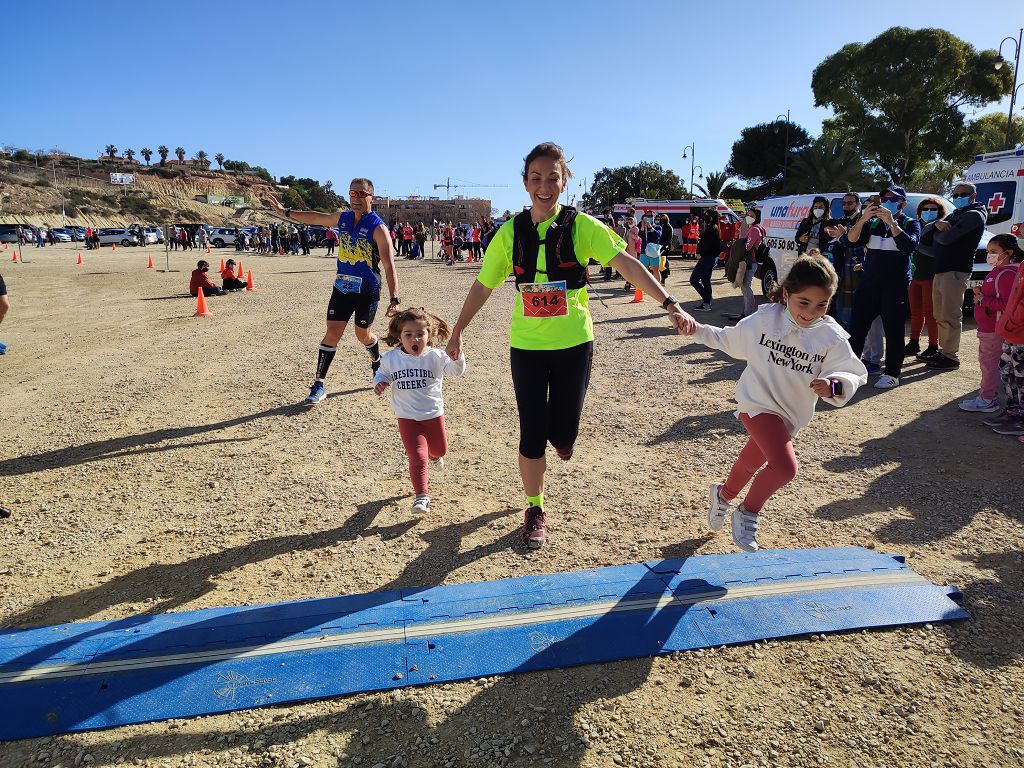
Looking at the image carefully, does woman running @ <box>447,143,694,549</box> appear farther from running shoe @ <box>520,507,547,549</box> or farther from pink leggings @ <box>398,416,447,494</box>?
pink leggings @ <box>398,416,447,494</box>

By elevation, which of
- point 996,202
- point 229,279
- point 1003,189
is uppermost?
point 1003,189

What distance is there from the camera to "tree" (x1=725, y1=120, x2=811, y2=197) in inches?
2401

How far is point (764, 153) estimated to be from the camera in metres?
62.3

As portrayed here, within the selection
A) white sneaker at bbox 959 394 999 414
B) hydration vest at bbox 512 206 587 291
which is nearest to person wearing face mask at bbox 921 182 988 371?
white sneaker at bbox 959 394 999 414

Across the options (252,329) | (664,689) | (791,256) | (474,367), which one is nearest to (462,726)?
(664,689)

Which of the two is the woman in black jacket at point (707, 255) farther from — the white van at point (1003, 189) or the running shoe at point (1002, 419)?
the running shoe at point (1002, 419)

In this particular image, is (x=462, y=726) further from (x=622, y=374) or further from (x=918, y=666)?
(x=622, y=374)

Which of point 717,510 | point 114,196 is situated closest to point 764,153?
point 717,510

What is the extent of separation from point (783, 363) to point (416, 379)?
222 cm

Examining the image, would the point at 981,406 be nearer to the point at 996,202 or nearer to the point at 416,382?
the point at 416,382

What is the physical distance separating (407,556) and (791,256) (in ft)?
36.3

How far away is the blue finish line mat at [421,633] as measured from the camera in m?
2.41

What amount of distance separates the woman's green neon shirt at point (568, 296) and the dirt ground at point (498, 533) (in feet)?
4.14

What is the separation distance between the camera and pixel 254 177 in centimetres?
14650
